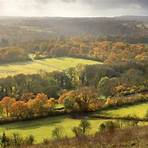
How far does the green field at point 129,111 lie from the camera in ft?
242

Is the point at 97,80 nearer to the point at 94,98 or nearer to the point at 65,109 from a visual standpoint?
the point at 94,98

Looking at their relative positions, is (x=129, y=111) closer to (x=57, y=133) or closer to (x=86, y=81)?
(x=57, y=133)

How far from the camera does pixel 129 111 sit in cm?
7612

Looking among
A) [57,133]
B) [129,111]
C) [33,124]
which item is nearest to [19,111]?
[33,124]

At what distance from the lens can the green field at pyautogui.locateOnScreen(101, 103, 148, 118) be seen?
73731mm

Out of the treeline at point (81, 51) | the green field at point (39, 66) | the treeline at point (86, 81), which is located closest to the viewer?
the treeline at point (86, 81)

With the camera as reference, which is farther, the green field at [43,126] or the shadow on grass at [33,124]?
the shadow on grass at [33,124]

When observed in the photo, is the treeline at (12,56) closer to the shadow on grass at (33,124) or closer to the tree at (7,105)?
the tree at (7,105)

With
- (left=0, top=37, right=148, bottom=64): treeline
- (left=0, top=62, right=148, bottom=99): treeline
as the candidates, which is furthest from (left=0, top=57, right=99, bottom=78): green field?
(left=0, top=62, right=148, bottom=99): treeline

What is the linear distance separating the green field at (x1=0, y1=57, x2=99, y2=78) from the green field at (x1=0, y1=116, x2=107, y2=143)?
47.5 m

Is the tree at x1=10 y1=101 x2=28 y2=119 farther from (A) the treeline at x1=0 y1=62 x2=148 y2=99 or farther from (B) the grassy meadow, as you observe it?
(A) the treeline at x1=0 y1=62 x2=148 y2=99

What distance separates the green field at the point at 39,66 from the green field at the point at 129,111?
47.8m

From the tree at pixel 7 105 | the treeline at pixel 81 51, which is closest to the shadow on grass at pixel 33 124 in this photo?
the tree at pixel 7 105

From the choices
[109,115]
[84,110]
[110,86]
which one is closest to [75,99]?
[84,110]
